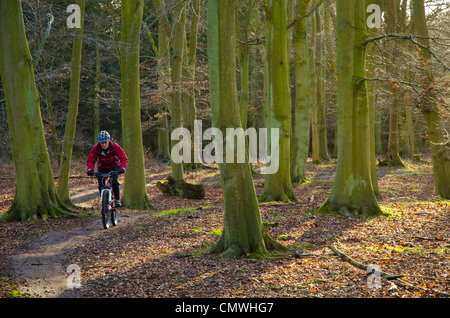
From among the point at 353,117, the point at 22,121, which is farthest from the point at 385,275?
the point at 22,121

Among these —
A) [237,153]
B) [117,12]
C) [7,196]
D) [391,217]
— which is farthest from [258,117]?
[237,153]

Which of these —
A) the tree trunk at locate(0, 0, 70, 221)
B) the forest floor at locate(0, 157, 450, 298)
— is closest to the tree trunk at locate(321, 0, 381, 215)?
the forest floor at locate(0, 157, 450, 298)

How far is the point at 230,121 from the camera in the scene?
668 cm

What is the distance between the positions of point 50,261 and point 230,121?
381 cm

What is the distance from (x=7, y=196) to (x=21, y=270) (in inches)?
411

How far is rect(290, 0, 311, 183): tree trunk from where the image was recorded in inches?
651

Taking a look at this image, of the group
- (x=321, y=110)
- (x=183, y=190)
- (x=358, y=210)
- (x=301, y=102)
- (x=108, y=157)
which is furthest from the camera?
(x=321, y=110)

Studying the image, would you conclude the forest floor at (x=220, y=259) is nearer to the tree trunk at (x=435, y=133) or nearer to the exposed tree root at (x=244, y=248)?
the exposed tree root at (x=244, y=248)

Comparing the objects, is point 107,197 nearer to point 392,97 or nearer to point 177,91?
point 177,91

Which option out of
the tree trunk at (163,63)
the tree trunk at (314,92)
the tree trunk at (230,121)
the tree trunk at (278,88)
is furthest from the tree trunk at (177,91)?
the tree trunk at (314,92)

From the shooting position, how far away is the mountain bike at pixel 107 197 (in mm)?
9080

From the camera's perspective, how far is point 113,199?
Answer: 9.64 metres

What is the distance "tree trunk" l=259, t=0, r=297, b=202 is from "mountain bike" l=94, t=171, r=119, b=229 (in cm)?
499
